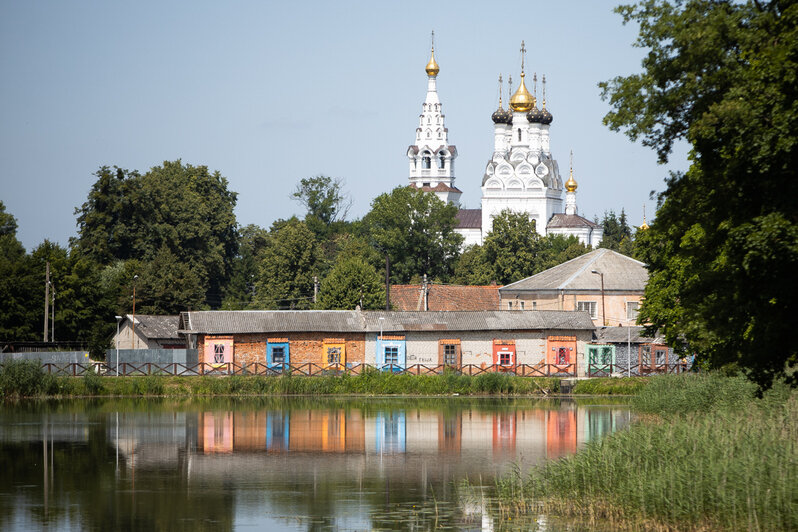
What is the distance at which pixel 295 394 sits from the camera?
5072cm

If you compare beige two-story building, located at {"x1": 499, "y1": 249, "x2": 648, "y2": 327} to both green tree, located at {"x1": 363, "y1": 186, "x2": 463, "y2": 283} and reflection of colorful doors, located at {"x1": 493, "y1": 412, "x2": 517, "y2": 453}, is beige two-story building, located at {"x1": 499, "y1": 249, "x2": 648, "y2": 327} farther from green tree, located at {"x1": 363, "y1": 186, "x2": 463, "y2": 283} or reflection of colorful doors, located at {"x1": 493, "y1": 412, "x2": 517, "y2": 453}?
reflection of colorful doors, located at {"x1": 493, "y1": 412, "x2": 517, "y2": 453}

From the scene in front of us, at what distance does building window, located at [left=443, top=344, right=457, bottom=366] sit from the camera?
190ft

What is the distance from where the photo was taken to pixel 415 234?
10288 centimetres

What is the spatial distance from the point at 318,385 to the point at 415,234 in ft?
174

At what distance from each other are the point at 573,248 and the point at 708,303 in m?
84.3

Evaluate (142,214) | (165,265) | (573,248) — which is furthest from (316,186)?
(165,265)

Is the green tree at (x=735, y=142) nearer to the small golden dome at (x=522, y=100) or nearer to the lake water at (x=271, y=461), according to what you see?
the lake water at (x=271, y=461)

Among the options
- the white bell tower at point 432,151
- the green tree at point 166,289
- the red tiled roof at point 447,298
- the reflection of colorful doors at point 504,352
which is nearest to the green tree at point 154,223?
the green tree at point 166,289

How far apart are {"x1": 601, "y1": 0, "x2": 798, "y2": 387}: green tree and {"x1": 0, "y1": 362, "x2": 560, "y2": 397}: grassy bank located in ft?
99.4

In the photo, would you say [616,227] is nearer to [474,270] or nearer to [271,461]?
[474,270]

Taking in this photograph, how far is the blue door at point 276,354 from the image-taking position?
186 feet

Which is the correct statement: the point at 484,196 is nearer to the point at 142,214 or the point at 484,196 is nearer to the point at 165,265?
the point at 142,214

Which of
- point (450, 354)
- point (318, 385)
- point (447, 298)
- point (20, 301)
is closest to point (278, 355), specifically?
point (318, 385)

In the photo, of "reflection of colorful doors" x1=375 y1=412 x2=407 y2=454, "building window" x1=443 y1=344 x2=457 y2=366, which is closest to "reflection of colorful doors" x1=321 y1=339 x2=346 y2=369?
"building window" x1=443 y1=344 x2=457 y2=366
